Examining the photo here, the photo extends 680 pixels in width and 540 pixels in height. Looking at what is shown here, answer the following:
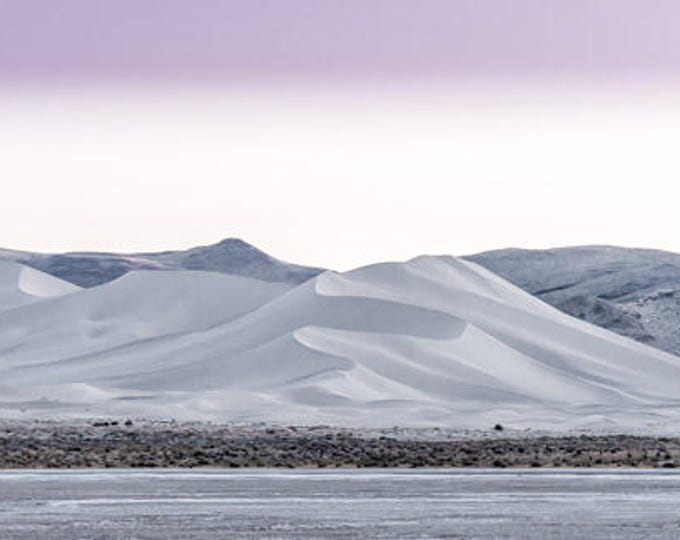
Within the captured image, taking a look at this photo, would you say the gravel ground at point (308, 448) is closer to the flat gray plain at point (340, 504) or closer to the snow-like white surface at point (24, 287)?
the flat gray plain at point (340, 504)

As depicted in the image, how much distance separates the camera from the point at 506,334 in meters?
123

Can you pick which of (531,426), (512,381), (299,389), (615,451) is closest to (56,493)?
(615,451)

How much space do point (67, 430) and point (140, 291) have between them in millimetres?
71547

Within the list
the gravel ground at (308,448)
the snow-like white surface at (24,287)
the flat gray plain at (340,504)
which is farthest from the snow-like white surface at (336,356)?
the flat gray plain at (340,504)

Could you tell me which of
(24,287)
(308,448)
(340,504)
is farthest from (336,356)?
(340,504)

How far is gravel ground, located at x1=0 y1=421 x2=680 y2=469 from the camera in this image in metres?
50.8

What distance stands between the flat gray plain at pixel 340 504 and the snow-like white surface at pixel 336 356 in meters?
36.3

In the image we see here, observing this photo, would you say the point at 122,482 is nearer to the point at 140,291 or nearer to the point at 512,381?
the point at 512,381

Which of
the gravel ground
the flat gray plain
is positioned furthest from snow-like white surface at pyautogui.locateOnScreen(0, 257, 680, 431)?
the flat gray plain

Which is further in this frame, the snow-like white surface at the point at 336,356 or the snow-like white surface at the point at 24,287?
the snow-like white surface at the point at 24,287

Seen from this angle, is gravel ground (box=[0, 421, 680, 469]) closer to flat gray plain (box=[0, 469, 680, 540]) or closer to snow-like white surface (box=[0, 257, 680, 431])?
flat gray plain (box=[0, 469, 680, 540])

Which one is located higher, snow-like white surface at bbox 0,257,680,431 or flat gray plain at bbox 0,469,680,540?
snow-like white surface at bbox 0,257,680,431

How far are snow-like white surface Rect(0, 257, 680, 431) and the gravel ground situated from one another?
40.4 ft

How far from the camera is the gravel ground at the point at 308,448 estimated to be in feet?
167
